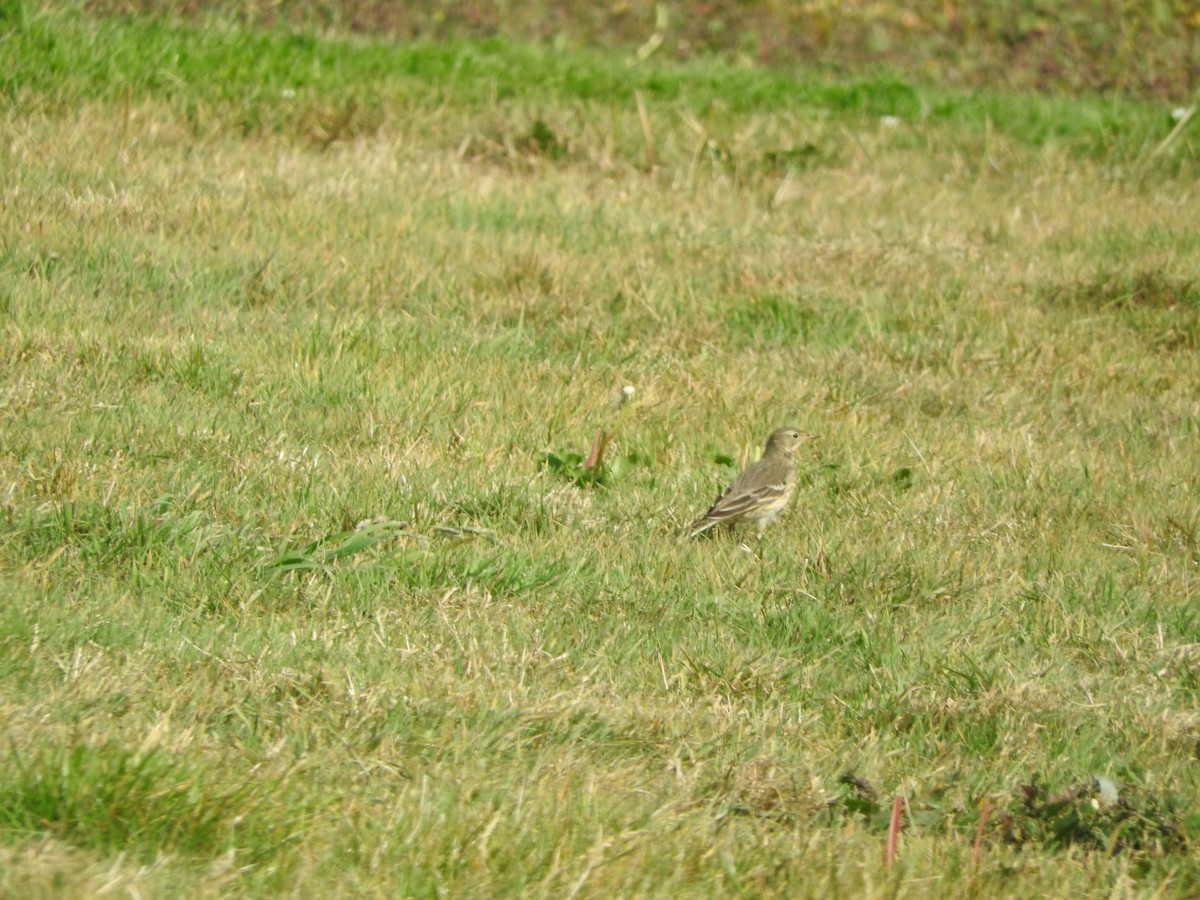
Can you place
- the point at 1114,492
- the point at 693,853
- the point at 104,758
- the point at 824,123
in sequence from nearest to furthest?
1. the point at 104,758
2. the point at 693,853
3. the point at 1114,492
4. the point at 824,123

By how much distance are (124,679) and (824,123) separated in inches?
356

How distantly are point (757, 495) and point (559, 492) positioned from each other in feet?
2.53

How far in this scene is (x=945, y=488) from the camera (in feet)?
20.6

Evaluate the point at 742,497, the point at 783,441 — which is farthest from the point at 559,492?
the point at 783,441

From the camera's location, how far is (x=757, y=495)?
5.82 meters

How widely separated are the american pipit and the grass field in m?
0.17

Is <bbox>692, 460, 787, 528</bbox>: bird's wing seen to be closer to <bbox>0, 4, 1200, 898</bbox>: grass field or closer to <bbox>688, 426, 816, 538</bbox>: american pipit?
<bbox>688, 426, 816, 538</bbox>: american pipit

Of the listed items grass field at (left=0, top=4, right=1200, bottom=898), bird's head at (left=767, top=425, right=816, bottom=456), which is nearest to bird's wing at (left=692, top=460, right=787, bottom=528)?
grass field at (left=0, top=4, right=1200, bottom=898)

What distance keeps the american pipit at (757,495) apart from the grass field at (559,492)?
0.17m

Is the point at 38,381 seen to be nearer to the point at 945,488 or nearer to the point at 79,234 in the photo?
the point at 79,234

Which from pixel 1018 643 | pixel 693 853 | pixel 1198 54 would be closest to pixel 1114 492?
pixel 1018 643

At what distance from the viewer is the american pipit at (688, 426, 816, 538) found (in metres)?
5.69

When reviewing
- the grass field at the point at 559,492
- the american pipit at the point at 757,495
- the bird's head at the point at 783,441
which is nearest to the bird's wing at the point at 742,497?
the american pipit at the point at 757,495

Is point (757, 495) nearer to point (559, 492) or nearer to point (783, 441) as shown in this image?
point (783, 441)
